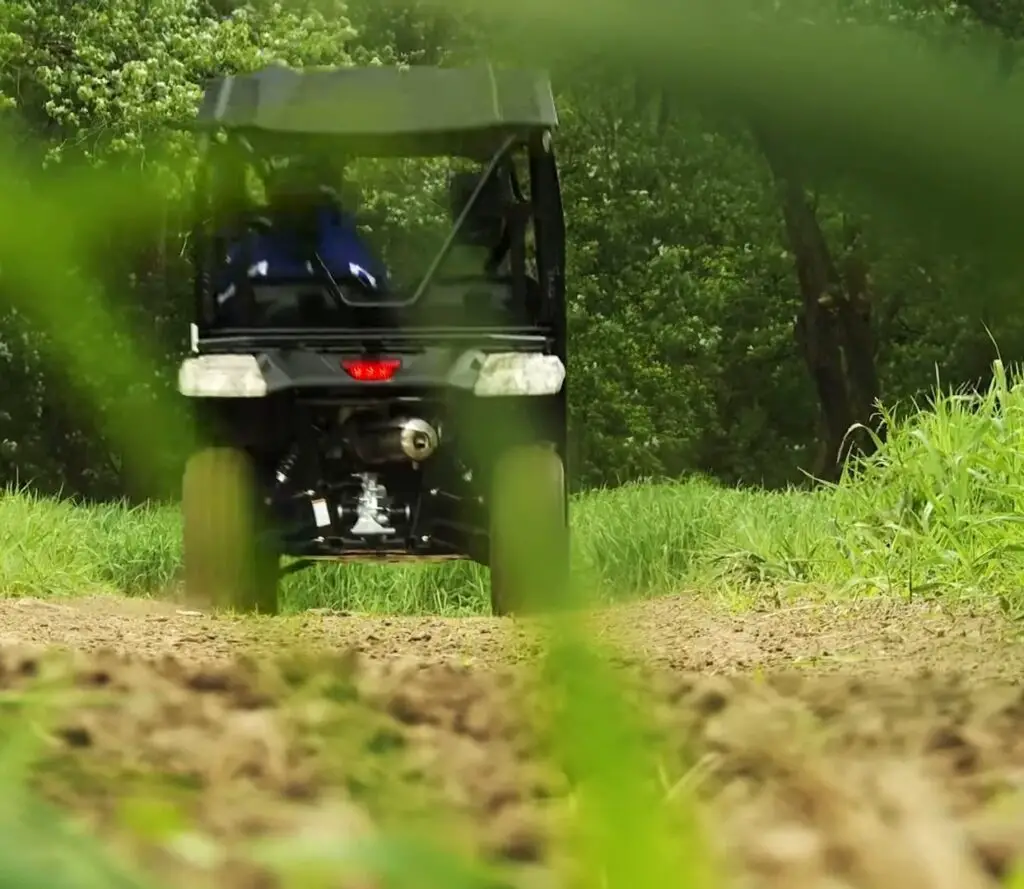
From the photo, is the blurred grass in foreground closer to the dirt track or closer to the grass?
the dirt track

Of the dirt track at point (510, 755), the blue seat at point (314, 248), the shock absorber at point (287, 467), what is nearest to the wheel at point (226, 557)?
the shock absorber at point (287, 467)

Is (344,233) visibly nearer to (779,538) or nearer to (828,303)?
(828,303)

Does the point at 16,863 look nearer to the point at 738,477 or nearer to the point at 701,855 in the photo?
the point at 701,855

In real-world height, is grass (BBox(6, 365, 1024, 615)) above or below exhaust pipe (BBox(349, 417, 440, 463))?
below

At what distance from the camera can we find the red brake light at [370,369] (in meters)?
3.30

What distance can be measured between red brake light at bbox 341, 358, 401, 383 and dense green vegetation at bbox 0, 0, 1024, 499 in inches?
112

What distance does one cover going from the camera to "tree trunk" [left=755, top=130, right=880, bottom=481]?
21cm

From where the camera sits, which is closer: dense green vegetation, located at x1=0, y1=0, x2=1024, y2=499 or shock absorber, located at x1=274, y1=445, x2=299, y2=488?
dense green vegetation, located at x1=0, y1=0, x2=1024, y2=499

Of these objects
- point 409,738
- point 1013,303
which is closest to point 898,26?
point 1013,303

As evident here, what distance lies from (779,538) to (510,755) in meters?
3.18

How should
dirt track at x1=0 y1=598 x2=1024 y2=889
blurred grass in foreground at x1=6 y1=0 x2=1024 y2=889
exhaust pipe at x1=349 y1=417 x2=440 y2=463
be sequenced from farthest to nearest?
exhaust pipe at x1=349 y1=417 x2=440 y2=463 < dirt track at x1=0 y1=598 x2=1024 y2=889 < blurred grass in foreground at x1=6 y1=0 x2=1024 y2=889

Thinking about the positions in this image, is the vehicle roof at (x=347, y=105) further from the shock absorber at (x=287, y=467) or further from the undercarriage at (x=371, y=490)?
the shock absorber at (x=287, y=467)

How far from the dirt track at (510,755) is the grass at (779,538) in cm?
52

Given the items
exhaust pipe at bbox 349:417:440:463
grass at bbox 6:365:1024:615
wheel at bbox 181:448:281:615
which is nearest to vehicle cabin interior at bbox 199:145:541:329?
grass at bbox 6:365:1024:615
